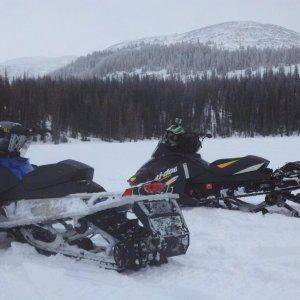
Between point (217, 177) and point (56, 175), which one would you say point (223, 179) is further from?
point (56, 175)

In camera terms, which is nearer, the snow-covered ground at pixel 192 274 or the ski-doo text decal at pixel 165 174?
the snow-covered ground at pixel 192 274

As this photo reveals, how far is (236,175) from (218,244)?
7.42 ft

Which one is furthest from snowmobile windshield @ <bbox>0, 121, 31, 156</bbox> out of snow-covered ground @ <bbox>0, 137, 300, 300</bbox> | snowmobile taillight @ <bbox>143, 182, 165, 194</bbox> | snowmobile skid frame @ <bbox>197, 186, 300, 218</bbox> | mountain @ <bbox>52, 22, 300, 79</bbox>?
mountain @ <bbox>52, 22, 300, 79</bbox>

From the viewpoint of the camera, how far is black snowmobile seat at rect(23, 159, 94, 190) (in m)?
4.34

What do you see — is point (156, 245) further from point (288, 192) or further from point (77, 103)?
point (77, 103)

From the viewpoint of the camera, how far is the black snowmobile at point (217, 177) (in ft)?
22.4

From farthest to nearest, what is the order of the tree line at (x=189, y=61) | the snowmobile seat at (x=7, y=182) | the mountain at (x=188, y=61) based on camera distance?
the tree line at (x=189, y=61), the mountain at (x=188, y=61), the snowmobile seat at (x=7, y=182)

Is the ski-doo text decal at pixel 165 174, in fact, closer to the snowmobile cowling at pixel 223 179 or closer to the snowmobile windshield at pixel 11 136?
the snowmobile cowling at pixel 223 179

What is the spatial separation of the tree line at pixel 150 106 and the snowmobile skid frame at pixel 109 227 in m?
58.3

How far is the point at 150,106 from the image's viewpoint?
252ft

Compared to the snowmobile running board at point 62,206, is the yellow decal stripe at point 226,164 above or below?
below

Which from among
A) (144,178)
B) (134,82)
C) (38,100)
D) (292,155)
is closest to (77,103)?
(38,100)

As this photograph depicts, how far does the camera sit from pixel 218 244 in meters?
4.83

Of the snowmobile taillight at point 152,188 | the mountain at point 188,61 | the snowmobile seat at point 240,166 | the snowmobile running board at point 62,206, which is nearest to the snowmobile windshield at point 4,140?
the snowmobile running board at point 62,206
